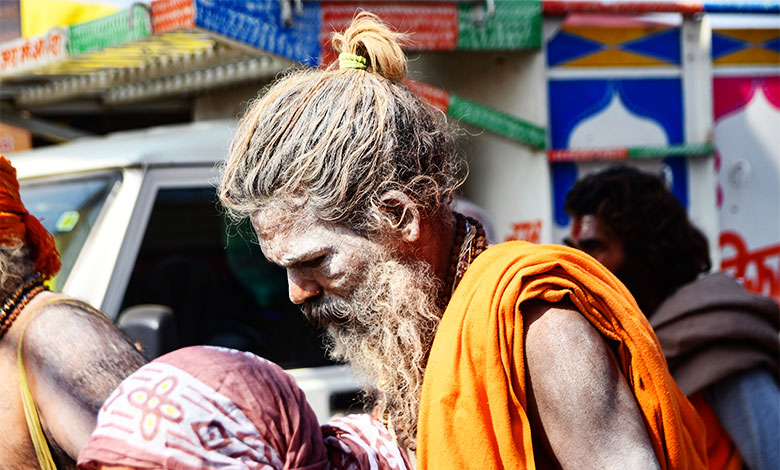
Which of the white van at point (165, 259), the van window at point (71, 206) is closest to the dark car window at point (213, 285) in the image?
the white van at point (165, 259)

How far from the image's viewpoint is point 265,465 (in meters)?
1.19

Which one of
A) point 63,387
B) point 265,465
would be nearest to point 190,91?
point 63,387

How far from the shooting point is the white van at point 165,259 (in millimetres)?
2992

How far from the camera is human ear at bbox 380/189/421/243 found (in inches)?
60.5

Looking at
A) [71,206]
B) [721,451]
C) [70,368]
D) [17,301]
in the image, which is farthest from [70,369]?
[721,451]

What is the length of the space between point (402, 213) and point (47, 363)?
792 millimetres

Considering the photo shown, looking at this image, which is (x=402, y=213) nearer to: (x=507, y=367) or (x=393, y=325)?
(x=393, y=325)

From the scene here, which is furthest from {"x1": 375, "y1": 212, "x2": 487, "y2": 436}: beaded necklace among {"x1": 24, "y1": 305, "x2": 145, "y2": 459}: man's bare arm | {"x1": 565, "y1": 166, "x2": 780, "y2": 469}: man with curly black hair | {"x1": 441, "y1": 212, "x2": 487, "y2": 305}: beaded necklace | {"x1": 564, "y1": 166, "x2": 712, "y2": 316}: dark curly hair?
{"x1": 564, "y1": 166, "x2": 712, "y2": 316}: dark curly hair

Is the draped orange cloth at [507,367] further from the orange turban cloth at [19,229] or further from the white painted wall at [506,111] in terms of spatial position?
the white painted wall at [506,111]

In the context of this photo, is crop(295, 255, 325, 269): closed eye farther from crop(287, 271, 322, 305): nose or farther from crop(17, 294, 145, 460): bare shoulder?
crop(17, 294, 145, 460): bare shoulder

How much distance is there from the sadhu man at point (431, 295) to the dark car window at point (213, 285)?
178 centimetres

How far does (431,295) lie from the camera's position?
160 cm

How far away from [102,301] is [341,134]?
5.46ft

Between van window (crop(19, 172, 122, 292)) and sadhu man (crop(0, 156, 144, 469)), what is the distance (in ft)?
3.94
